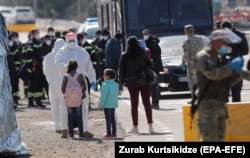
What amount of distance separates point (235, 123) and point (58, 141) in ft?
16.8

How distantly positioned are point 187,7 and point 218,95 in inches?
686

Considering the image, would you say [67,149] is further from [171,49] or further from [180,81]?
[171,49]

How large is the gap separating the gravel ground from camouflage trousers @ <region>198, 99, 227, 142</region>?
166 inches

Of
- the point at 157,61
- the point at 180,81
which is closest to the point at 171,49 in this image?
the point at 180,81

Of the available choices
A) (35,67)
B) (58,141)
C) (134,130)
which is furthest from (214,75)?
(35,67)

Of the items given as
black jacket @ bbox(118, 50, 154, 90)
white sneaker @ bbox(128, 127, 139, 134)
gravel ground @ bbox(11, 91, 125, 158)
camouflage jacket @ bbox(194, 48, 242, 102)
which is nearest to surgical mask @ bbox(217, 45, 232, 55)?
camouflage jacket @ bbox(194, 48, 242, 102)

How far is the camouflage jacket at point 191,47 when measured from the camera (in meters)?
19.6

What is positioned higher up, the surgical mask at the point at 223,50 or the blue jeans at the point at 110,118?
the surgical mask at the point at 223,50

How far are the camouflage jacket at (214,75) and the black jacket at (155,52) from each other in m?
10.8

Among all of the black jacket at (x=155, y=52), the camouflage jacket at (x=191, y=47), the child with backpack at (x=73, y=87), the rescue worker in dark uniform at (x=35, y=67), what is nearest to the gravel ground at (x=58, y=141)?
the child with backpack at (x=73, y=87)

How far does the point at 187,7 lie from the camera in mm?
28797

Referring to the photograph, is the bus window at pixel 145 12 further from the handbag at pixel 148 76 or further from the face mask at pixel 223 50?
the face mask at pixel 223 50

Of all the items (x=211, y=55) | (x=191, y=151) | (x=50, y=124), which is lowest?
(x=50, y=124)

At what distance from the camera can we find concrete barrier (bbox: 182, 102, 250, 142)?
13695mm
